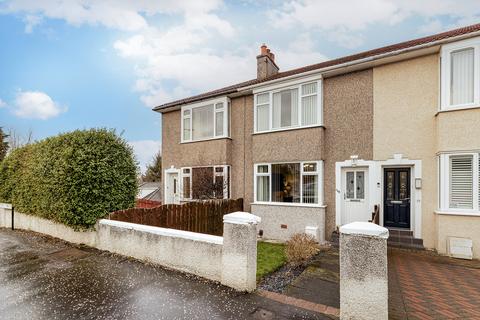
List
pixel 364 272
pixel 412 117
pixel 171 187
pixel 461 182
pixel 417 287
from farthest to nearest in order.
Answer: pixel 171 187
pixel 412 117
pixel 461 182
pixel 417 287
pixel 364 272

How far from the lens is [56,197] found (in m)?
8.35

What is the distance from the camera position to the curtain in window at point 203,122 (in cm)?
1281

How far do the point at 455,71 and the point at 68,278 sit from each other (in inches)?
457

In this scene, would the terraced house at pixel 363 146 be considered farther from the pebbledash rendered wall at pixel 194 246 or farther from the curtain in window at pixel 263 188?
the pebbledash rendered wall at pixel 194 246

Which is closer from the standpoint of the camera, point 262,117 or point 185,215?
point 185,215

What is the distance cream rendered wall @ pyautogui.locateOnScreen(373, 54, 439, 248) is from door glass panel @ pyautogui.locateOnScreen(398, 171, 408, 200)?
53 cm

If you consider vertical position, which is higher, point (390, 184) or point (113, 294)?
point (390, 184)

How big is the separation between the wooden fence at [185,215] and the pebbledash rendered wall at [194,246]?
466 mm

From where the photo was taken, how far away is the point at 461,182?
24.7 feet

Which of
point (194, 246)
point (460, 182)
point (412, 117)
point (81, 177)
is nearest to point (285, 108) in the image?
point (412, 117)

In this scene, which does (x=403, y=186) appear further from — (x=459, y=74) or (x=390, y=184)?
(x=459, y=74)

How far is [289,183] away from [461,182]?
5328 millimetres

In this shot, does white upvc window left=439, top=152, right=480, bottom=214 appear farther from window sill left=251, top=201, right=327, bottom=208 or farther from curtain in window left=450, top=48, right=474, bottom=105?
window sill left=251, top=201, right=327, bottom=208

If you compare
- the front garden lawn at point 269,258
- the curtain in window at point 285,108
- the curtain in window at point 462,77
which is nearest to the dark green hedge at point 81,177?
the front garden lawn at point 269,258
